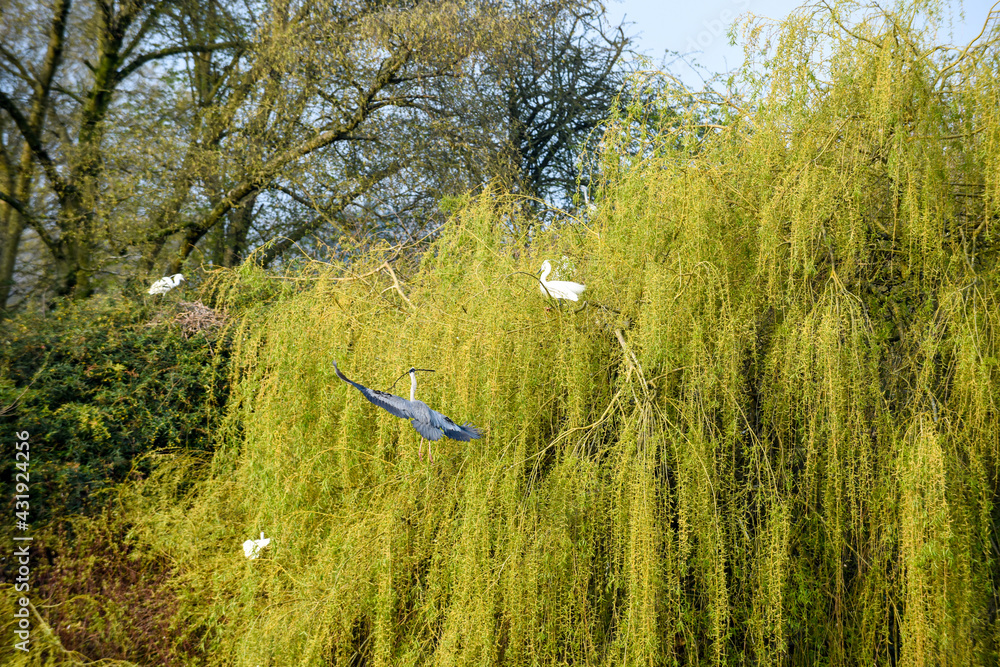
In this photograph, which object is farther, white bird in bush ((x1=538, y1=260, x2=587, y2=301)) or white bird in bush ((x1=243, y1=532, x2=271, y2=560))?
white bird in bush ((x1=243, y1=532, x2=271, y2=560))

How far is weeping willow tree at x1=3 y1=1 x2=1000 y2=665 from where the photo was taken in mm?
2002

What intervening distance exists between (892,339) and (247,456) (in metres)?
2.49

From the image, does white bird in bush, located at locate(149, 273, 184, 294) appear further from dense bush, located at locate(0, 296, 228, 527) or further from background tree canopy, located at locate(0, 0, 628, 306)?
background tree canopy, located at locate(0, 0, 628, 306)

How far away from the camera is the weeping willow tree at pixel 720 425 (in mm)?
2002

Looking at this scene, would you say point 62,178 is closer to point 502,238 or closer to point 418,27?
point 418,27

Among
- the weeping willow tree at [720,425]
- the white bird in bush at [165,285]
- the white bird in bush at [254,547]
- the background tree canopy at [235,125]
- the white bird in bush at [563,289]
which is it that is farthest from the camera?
the background tree canopy at [235,125]

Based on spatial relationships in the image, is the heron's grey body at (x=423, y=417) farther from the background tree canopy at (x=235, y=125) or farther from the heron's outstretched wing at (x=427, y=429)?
the background tree canopy at (x=235, y=125)

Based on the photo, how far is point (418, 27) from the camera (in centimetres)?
604

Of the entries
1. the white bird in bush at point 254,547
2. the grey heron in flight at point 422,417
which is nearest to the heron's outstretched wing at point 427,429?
the grey heron in flight at point 422,417

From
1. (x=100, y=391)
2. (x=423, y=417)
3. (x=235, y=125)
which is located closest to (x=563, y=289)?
(x=423, y=417)

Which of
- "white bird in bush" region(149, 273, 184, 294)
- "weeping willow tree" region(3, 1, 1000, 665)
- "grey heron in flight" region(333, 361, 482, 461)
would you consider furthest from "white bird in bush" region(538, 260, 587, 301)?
"white bird in bush" region(149, 273, 184, 294)

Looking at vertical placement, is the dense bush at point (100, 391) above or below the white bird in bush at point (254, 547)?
above

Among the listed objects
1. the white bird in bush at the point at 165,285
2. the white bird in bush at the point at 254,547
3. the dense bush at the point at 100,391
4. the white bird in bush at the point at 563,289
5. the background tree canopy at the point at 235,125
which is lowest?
the white bird in bush at the point at 254,547

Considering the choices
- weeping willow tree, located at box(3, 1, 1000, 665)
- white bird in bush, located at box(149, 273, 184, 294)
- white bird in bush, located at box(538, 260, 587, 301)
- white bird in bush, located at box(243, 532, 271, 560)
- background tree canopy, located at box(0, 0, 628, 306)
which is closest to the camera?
weeping willow tree, located at box(3, 1, 1000, 665)
